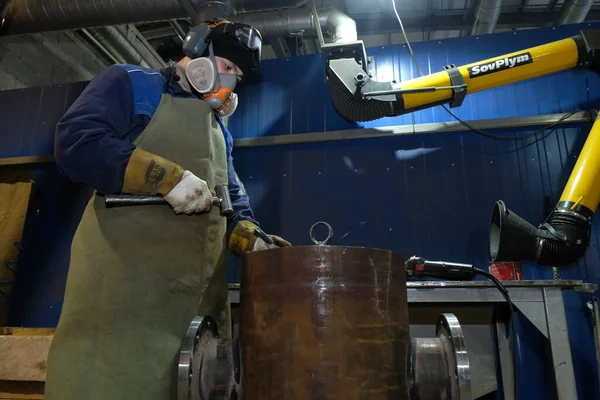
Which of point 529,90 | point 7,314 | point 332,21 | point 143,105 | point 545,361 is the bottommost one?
point 545,361

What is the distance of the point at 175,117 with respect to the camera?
132 cm

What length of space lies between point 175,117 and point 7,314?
94.2 inches

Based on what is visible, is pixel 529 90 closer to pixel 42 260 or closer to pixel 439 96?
pixel 439 96

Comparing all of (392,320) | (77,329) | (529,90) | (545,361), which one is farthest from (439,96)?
(77,329)

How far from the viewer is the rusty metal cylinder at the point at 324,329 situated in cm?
80

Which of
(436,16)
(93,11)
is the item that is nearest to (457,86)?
(436,16)

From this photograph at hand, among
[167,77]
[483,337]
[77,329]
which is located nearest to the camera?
Answer: [77,329]

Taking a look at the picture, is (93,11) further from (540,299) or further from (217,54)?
(540,299)

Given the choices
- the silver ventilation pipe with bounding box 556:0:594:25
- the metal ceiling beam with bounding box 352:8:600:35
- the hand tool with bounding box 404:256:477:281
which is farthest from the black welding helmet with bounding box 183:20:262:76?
the silver ventilation pipe with bounding box 556:0:594:25

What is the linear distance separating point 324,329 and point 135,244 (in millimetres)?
609

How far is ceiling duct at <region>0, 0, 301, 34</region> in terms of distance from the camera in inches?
107

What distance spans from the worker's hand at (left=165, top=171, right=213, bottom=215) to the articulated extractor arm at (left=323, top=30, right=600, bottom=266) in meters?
1.35

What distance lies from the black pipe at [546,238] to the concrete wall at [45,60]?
363 centimetres

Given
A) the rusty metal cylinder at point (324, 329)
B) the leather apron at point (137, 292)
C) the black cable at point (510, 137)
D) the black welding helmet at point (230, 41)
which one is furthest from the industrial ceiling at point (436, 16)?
the rusty metal cylinder at point (324, 329)
